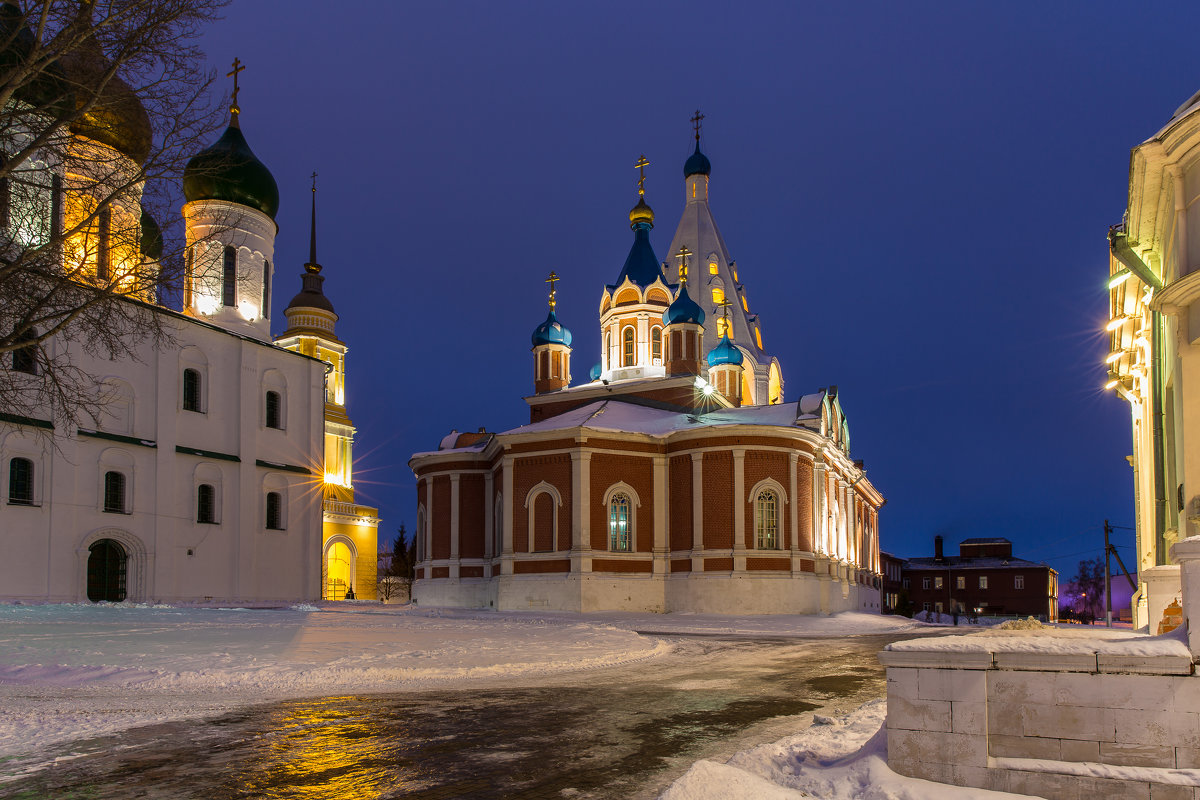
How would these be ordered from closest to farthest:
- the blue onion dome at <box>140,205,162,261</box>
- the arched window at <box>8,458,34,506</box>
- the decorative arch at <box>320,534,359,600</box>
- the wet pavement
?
1. the wet pavement
2. the blue onion dome at <box>140,205,162,261</box>
3. the arched window at <box>8,458,34,506</box>
4. the decorative arch at <box>320,534,359,600</box>

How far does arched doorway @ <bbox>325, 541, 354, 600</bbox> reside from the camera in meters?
47.2

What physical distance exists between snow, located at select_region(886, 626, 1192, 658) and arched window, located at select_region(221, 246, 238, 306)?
102ft

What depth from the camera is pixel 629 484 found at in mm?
31812

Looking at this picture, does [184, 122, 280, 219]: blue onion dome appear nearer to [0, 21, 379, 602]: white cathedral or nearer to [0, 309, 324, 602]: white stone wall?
[0, 21, 379, 602]: white cathedral

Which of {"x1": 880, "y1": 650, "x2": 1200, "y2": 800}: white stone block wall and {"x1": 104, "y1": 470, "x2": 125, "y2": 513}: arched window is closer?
{"x1": 880, "y1": 650, "x2": 1200, "y2": 800}: white stone block wall

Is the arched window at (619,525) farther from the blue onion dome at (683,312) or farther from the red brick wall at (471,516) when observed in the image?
the blue onion dome at (683,312)

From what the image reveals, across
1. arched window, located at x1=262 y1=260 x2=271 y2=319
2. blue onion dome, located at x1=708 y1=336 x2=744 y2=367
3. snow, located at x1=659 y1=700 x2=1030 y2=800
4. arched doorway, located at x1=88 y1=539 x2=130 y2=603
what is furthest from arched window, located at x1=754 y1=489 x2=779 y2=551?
snow, located at x1=659 y1=700 x2=1030 y2=800

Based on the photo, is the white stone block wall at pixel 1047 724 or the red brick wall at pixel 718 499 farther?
the red brick wall at pixel 718 499

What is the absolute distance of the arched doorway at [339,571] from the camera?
47156 millimetres

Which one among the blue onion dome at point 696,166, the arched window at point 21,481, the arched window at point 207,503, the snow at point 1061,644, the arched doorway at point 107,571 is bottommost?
the arched doorway at point 107,571

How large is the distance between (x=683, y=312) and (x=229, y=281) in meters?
17.4

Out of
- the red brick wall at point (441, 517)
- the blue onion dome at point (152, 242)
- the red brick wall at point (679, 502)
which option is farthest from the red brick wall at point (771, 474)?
the blue onion dome at point (152, 242)

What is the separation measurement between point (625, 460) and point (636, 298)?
11.5 metres

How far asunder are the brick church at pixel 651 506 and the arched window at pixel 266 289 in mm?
8099
